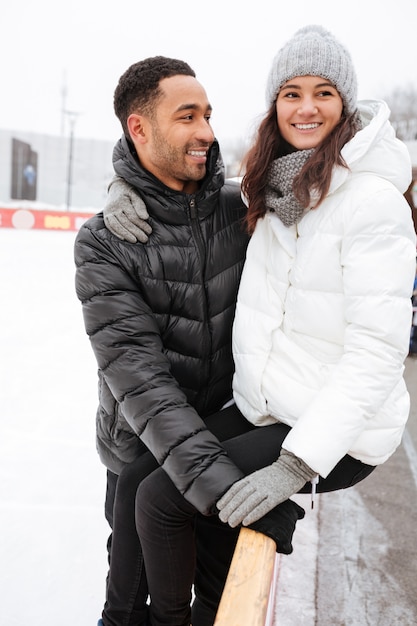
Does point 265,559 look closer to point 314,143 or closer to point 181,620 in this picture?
point 181,620

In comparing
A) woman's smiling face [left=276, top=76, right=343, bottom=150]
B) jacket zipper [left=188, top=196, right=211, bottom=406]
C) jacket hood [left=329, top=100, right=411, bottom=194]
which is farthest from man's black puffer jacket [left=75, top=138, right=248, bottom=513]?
jacket hood [left=329, top=100, right=411, bottom=194]

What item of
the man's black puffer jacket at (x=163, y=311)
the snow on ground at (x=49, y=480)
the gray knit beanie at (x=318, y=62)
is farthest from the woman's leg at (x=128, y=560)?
the gray knit beanie at (x=318, y=62)

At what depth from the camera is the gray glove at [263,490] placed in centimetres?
103

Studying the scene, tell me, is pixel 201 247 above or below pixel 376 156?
below

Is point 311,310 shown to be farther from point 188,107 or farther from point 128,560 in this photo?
point 128,560

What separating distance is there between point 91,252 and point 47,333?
13.5 feet

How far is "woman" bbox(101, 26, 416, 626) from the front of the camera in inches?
45.3

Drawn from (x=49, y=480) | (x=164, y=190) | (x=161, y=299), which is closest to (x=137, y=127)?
(x=164, y=190)

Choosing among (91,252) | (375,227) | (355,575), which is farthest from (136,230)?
(355,575)

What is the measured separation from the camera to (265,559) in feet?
3.01

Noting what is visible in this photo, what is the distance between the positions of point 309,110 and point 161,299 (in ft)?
1.91

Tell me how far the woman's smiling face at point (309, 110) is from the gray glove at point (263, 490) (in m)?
0.75

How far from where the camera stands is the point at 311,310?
4.17 ft

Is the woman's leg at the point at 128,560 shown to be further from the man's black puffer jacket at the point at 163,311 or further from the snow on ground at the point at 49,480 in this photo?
the snow on ground at the point at 49,480
